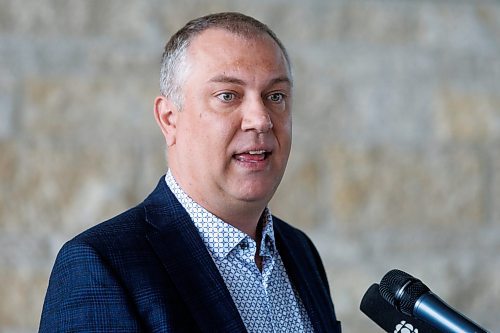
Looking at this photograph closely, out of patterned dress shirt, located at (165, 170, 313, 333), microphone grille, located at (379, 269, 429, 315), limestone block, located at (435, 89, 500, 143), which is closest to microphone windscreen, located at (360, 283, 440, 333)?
microphone grille, located at (379, 269, 429, 315)

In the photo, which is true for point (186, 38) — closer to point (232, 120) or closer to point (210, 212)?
point (232, 120)

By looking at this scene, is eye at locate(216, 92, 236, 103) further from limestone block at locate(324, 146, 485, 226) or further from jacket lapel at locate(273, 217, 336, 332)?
limestone block at locate(324, 146, 485, 226)

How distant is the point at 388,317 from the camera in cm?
153

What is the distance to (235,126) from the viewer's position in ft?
5.39

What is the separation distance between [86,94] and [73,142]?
0.15 meters

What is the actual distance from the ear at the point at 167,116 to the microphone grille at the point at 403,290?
537 mm

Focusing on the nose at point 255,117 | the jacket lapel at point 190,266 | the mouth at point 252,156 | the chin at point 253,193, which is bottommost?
the jacket lapel at point 190,266

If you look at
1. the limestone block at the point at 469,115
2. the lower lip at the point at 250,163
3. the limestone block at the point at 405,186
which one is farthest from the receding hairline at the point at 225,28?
the limestone block at the point at 469,115

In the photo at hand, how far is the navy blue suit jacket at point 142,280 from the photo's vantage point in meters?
1.49

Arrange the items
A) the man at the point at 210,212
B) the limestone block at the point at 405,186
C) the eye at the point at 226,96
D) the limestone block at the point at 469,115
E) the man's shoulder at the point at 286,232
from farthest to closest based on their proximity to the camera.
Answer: the limestone block at the point at 469,115, the limestone block at the point at 405,186, the man's shoulder at the point at 286,232, the eye at the point at 226,96, the man at the point at 210,212

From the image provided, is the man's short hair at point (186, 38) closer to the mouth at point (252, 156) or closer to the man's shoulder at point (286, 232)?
the mouth at point (252, 156)

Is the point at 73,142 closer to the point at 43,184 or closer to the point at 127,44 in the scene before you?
the point at 43,184

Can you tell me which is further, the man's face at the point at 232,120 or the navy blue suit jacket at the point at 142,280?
the man's face at the point at 232,120

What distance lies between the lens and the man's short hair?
1.69 meters
